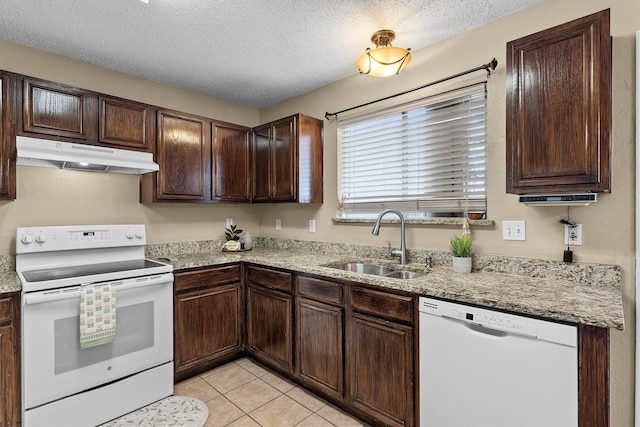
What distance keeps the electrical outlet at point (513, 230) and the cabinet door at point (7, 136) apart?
305cm

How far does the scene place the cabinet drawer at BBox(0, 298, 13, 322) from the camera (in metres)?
1.73

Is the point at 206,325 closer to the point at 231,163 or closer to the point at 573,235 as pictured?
the point at 231,163

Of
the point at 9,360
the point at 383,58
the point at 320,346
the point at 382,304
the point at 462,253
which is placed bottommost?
the point at 320,346

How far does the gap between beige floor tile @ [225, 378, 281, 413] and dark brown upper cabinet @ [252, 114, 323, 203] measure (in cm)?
151

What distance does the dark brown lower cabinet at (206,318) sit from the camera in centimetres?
241

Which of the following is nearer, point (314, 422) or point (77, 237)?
point (314, 422)

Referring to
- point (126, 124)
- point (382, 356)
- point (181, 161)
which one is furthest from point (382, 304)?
point (126, 124)

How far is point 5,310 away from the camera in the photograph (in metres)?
1.74

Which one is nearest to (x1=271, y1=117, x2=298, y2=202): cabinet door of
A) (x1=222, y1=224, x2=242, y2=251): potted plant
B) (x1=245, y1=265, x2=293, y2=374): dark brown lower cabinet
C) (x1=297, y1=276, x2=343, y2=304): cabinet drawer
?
(x1=222, y1=224, x2=242, y2=251): potted plant

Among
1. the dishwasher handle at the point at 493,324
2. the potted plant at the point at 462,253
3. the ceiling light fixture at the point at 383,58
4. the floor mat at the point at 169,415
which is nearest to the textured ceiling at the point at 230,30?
the ceiling light fixture at the point at 383,58

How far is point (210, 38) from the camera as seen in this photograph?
7.18ft

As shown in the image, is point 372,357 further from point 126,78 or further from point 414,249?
point 126,78

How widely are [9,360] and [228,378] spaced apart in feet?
4.42

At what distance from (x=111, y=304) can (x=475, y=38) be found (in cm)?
286
